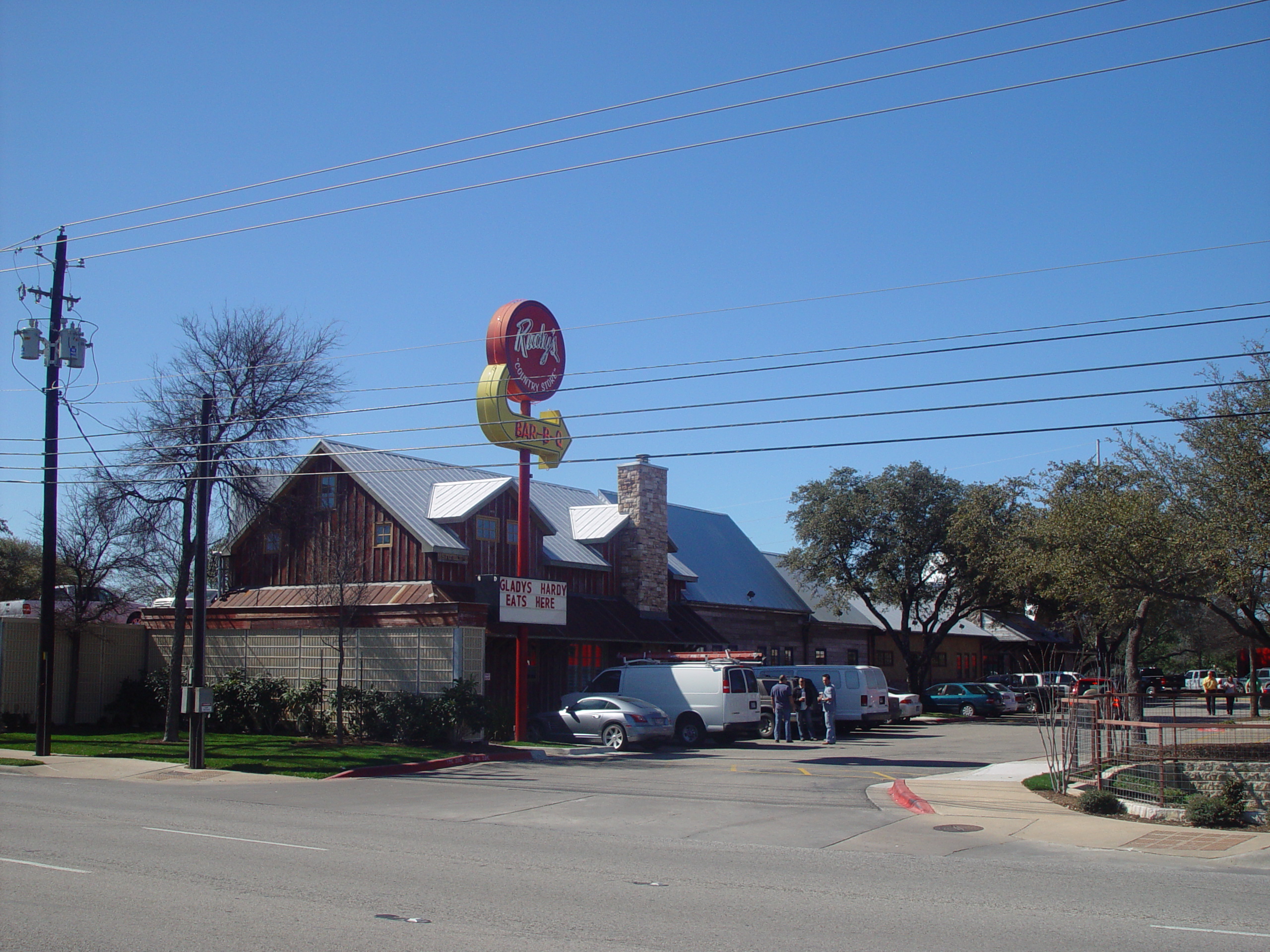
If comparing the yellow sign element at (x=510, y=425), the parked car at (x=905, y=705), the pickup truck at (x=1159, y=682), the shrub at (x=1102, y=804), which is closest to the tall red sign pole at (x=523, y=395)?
the yellow sign element at (x=510, y=425)

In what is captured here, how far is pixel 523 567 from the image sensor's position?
90.2 feet

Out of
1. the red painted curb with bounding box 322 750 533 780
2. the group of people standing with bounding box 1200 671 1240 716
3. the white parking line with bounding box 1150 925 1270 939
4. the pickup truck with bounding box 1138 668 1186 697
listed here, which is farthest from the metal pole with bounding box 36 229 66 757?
the pickup truck with bounding box 1138 668 1186 697

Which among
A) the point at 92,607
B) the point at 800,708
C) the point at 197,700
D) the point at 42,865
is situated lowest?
the point at 800,708

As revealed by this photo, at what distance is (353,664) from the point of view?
1110 inches

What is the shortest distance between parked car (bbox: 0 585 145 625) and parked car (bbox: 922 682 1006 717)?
1143 inches

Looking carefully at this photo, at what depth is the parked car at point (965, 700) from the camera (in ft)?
139

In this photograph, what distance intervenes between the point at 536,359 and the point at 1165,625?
48.3 m

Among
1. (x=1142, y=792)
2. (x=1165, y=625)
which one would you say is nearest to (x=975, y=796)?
(x=1142, y=792)

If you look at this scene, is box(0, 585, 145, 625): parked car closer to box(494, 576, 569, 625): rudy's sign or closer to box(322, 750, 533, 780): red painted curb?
box(494, 576, 569, 625): rudy's sign

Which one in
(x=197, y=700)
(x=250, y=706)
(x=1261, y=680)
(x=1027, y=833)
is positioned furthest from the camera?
(x=1261, y=680)

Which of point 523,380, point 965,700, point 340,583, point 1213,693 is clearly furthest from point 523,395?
point 1213,693

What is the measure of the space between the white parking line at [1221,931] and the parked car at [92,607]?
29461mm

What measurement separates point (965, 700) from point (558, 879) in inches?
1404

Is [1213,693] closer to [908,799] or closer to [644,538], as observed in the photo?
[644,538]
